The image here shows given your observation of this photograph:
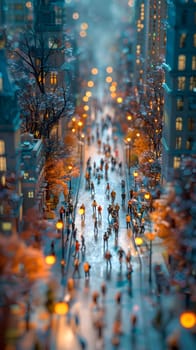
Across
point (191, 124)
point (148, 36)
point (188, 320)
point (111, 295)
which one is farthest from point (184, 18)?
point (148, 36)

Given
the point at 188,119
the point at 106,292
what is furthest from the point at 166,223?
the point at 188,119

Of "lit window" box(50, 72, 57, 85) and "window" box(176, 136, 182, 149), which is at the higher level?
"lit window" box(50, 72, 57, 85)

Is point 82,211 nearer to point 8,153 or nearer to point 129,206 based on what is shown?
point 129,206

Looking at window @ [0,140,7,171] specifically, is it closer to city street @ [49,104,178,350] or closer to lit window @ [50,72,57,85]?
city street @ [49,104,178,350]

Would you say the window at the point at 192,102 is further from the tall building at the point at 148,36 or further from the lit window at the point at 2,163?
the tall building at the point at 148,36

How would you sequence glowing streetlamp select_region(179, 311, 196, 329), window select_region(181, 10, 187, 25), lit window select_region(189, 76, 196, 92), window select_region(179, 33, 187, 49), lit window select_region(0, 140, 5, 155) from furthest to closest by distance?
lit window select_region(189, 76, 196, 92)
window select_region(179, 33, 187, 49)
window select_region(181, 10, 187, 25)
lit window select_region(0, 140, 5, 155)
glowing streetlamp select_region(179, 311, 196, 329)

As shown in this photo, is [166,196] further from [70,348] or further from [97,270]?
[70,348]

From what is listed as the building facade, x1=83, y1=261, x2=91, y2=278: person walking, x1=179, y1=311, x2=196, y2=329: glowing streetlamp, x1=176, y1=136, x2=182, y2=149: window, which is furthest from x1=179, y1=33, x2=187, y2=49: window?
x1=179, y1=311, x2=196, y2=329: glowing streetlamp

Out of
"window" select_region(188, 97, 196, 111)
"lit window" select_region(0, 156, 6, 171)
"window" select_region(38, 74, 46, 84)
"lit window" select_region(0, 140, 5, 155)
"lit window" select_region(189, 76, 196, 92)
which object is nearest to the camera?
"lit window" select_region(0, 140, 5, 155)
